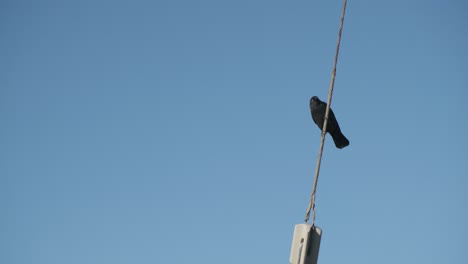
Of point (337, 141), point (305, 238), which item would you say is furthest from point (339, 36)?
point (337, 141)

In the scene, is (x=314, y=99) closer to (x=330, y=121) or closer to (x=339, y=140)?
(x=330, y=121)

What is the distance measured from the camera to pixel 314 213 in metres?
4.35

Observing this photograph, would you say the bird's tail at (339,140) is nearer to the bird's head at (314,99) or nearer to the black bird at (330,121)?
the black bird at (330,121)

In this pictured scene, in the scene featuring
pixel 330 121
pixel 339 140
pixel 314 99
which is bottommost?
pixel 339 140

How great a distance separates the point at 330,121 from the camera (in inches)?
456

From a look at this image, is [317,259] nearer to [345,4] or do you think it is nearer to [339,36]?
[339,36]

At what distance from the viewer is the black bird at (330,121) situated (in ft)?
38.0

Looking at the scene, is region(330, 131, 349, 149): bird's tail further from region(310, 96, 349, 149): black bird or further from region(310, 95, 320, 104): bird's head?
region(310, 95, 320, 104): bird's head

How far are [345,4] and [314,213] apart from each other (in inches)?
73.9

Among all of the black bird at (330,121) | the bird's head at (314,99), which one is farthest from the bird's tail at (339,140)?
the bird's head at (314,99)

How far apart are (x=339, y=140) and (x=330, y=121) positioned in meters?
0.46

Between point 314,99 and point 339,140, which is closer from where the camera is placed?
point 339,140

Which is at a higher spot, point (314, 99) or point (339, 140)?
point (314, 99)

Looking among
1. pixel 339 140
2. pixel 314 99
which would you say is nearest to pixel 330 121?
pixel 339 140
